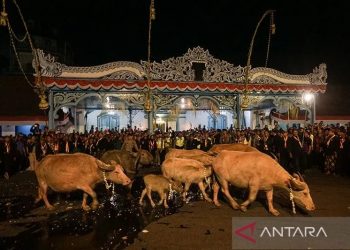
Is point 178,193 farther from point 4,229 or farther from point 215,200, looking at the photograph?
point 4,229

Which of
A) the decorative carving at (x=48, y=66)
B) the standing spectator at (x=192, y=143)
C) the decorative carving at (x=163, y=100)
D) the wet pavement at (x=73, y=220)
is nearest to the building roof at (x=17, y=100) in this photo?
the decorative carving at (x=48, y=66)

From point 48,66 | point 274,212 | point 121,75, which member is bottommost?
point 274,212

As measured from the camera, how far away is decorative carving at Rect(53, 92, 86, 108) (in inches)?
769

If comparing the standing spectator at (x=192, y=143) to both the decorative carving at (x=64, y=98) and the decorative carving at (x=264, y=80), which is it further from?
the decorative carving at (x=64, y=98)

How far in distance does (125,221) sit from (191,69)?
42.2ft

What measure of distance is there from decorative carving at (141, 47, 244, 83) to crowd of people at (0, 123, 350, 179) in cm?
311

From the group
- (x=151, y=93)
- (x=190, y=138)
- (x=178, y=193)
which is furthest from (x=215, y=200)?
(x=151, y=93)

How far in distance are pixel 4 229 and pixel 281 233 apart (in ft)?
18.9

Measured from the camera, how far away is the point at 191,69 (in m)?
20.7

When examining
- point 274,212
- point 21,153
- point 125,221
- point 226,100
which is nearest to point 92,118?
point 226,100

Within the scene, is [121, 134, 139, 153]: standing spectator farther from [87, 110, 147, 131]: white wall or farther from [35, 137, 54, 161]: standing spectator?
[87, 110, 147, 131]: white wall

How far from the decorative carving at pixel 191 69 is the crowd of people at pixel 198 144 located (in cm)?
311

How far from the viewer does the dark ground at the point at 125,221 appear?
754 cm

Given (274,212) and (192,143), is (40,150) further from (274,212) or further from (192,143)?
(274,212)
